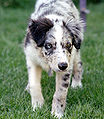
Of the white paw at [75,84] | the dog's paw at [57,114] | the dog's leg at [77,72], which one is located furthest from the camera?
the dog's leg at [77,72]

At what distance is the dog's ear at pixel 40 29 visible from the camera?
11.9 feet

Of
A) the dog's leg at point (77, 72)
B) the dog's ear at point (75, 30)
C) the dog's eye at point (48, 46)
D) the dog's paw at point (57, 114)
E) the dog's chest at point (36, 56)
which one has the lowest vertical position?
the dog's paw at point (57, 114)

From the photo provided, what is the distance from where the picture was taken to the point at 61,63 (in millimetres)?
3262

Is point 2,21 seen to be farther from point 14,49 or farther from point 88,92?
point 88,92

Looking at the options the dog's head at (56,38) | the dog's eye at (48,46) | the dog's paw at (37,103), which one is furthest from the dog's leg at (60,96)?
the dog's eye at (48,46)

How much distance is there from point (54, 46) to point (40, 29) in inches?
14.3

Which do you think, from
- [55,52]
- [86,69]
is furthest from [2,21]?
[55,52]

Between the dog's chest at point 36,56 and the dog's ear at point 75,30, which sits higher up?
the dog's ear at point 75,30

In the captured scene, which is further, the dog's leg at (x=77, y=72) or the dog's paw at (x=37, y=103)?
the dog's leg at (x=77, y=72)

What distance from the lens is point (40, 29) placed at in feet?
12.0

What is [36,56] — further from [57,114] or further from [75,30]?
[57,114]

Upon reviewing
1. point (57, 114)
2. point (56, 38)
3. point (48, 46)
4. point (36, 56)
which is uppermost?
point (56, 38)

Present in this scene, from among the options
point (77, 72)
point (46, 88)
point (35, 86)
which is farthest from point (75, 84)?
point (35, 86)

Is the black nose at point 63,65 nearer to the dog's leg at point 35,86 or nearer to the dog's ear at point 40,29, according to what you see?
the dog's ear at point 40,29
